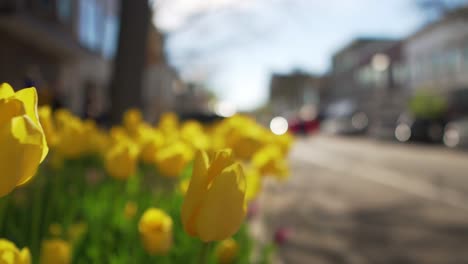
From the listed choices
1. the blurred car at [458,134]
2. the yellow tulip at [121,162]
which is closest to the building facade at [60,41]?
the yellow tulip at [121,162]

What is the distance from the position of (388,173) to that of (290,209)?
4.89 meters

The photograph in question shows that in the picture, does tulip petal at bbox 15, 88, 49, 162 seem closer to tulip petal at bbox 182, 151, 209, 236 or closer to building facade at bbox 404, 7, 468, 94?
tulip petal at bbox 182, 151, 209, 236

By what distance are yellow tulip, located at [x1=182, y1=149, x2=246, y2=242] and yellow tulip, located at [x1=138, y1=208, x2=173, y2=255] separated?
0.56 meters

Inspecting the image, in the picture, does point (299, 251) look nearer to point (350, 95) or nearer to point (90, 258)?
point (90, 258)

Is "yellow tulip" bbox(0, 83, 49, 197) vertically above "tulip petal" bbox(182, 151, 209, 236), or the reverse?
"yellow tulip" bbox(0, 83, 49, 197)

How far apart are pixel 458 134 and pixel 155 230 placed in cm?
1758

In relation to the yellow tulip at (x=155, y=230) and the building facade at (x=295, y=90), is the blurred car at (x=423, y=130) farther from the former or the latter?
the building facade at (x=295, y=90)

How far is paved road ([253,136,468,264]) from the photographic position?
4559 mm

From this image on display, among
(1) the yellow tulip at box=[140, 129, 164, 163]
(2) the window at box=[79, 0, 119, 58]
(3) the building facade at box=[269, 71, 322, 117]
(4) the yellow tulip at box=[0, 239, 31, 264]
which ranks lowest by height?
(3) the building facade at box=[269, 71, 322, 117]

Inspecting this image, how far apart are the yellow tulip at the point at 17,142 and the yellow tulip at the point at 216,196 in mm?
218

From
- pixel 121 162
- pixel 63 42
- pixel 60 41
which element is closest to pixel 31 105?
pixel 121 162

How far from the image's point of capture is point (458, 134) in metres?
17.2

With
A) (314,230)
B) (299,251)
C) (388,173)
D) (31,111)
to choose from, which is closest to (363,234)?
(314,230)

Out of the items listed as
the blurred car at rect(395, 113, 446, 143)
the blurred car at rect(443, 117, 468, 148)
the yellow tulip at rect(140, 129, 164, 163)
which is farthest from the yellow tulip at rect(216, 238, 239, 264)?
the blurred car at rect(395, 113, 446, 143)
